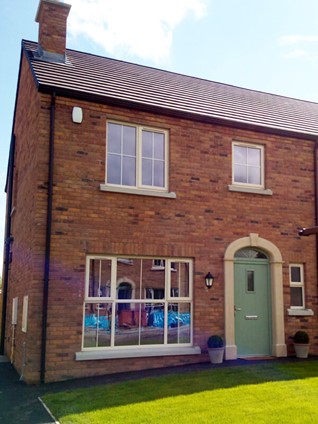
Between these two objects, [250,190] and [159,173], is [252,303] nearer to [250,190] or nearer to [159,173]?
[250,190]

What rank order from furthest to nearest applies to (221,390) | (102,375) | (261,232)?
(261,232)
(102,375)
(221,390)

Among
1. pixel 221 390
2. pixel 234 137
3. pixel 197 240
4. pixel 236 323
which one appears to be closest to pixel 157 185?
pixel 197 240

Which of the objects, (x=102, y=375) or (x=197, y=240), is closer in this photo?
(x=102, y=375)

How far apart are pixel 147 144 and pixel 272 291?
469 centimetres

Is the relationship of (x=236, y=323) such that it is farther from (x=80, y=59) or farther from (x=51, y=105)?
(x=80, y=59)

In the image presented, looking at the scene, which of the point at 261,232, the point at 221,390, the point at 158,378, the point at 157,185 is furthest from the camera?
the point at 261,232

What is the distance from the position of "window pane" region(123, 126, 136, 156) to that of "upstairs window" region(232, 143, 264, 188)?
2.67 meters

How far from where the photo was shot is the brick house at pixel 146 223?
32.1ft

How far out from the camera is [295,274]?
12.3 meters

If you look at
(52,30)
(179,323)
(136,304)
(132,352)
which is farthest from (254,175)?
(52,30)

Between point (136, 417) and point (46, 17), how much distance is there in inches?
397

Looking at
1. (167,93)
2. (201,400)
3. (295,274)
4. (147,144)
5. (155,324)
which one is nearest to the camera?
(201,400)

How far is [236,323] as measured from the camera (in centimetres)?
1131

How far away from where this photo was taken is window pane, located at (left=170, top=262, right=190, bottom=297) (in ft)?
35.5
